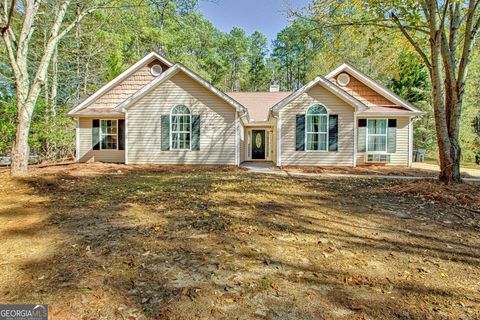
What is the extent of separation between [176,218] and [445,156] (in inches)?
280

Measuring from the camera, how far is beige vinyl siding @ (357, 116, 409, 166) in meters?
12.9

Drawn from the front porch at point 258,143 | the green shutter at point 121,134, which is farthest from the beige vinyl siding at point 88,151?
the front porch at point 258,143

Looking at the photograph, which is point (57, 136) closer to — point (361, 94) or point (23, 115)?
point (23, 115)

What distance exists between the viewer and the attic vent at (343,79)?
1339cm

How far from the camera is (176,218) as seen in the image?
13.7 ft

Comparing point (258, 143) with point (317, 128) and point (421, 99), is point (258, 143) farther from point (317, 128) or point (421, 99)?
point (421, 99)

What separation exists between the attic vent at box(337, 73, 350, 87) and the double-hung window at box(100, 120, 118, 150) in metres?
11.4

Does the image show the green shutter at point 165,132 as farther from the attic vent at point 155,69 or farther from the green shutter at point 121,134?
the attic vent at point 155,69

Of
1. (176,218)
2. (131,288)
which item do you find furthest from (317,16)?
(131,288)

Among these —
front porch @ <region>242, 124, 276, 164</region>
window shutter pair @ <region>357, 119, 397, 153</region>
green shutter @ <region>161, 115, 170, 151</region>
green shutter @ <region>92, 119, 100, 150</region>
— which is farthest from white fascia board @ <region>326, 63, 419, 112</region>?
green shutter @ <region>92, 119, 100, 150</region>

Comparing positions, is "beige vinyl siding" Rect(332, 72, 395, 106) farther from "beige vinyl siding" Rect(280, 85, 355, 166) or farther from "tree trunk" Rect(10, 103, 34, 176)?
"tree trunk" Rect(10, 103, 34, 176)

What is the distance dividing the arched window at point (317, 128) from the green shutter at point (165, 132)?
6380mm

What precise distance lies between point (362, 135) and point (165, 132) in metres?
9.31

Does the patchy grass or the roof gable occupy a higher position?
the roof gable
